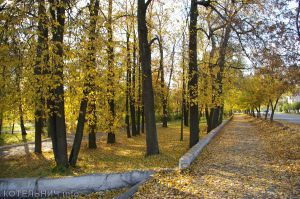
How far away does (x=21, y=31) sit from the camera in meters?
7.66

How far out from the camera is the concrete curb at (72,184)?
7.78 meters

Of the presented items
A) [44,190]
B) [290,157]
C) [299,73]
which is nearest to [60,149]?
[44,190]

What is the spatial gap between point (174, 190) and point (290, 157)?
534 cm

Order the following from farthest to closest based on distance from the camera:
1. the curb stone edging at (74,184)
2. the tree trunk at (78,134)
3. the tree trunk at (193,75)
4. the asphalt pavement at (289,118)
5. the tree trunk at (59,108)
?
the asphalt pavement at (289,118), the tree trunk at (193,75), the tree trunk at (78,134), the tree trunk at (59,108), the curb stone edging at (74,184)

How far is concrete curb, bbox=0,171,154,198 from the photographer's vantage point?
7.78 metres

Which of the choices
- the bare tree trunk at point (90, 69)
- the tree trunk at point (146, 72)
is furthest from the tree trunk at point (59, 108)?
the tree trunk at point (146, 72)

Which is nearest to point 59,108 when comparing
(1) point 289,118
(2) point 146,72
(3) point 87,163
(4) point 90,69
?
(4) point 90,69

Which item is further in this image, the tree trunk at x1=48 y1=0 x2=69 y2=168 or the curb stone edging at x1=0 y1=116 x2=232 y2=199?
the tree trunk at x1=48 y1=0 x2=69 y2=168

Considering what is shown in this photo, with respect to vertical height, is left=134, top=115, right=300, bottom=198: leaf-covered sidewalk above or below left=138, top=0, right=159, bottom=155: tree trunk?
below

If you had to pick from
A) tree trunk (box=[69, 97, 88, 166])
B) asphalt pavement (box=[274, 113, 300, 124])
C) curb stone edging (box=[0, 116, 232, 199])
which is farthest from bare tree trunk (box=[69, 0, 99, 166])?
asphalt pavement (box=[274, 113, 300, 124])

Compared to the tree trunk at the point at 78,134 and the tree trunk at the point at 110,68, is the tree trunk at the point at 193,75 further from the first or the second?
the tree trunk at the point at 78,134

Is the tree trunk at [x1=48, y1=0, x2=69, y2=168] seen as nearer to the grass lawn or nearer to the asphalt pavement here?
the grass lawn

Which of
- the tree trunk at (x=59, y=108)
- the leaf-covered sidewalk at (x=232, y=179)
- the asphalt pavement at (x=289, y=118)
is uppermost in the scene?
the tree trunk at (x=59, y=108)

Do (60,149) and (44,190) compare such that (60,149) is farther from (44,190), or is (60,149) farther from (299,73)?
(299,73)
